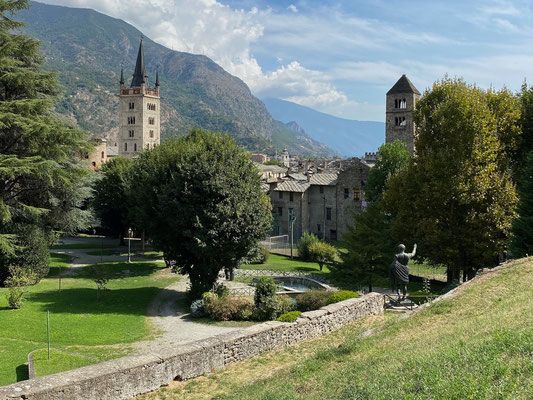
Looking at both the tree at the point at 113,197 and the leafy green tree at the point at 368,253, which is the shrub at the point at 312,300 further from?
the tree at the point at 113,197

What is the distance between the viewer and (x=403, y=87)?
226ft

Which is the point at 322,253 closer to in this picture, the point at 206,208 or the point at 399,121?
the point at 206,208

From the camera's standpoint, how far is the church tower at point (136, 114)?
10394cm

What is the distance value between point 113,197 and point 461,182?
34.1 meters

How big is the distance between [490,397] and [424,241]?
19511mm

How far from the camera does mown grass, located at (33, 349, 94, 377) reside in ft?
49.1

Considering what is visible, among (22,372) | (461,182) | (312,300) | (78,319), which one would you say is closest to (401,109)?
(461,182)

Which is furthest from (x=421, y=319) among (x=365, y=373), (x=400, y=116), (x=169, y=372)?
(x=400, y=116)

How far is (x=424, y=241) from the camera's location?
2539 cm

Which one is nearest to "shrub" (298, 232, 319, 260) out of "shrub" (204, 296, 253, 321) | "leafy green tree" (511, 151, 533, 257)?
"shrub" (204, 296, 253, 321)

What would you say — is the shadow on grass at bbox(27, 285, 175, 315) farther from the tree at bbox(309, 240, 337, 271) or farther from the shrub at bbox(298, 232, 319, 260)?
the shrub at bbox(298, 232, 319, 260)

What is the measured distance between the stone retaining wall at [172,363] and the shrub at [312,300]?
19.2 ft

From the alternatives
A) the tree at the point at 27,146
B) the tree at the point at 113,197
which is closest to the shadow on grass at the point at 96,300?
the tree at the point at 27,146

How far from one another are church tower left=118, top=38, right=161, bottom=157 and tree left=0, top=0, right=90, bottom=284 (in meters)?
72.7
